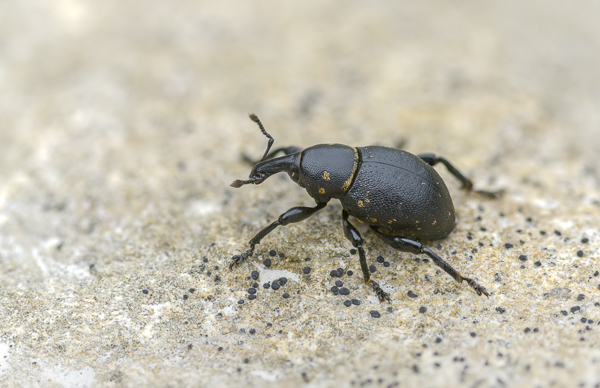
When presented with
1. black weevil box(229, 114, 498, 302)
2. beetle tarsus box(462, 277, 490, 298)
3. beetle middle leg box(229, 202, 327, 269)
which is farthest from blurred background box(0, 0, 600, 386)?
black weevil box(229, 114, 498, 302)

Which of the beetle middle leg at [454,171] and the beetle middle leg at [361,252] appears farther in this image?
the beetle middle leg at [454,171]

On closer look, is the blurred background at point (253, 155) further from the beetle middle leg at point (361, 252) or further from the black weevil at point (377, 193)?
the black weevil at point (377, 193)

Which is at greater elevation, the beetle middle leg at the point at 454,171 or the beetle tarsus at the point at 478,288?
the beetle middle leg at the point at 454,171

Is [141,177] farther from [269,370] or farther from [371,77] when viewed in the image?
[371,77]

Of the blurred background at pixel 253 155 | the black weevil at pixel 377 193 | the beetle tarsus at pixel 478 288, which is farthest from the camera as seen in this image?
the black weevil at pixel 377 193

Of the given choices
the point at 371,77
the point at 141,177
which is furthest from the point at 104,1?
the point at 371,77

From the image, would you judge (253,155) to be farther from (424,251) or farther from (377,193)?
(424,251)

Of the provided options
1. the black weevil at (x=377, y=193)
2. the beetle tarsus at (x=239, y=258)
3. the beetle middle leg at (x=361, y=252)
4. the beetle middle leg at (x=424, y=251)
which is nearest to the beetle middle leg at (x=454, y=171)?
the black weevil at (x=377, y=193)

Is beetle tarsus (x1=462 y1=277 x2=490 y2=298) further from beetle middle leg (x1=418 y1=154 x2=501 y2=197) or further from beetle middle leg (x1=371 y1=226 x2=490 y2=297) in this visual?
beetle middle leg (x1=418 y1=154 x2=501 y2=197)
